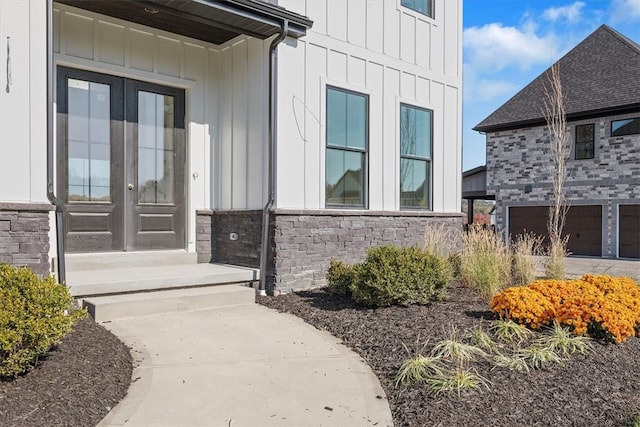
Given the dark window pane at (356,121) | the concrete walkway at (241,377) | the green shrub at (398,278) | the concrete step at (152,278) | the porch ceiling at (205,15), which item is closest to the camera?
the concrete walkway at (241,377)

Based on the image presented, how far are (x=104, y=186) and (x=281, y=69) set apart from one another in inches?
112

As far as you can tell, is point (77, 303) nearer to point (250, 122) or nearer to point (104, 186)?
point (104, 186)

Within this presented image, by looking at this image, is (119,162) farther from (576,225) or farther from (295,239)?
(576,225)

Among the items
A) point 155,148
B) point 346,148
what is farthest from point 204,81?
point 346,148

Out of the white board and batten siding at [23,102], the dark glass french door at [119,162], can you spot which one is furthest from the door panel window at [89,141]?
the white board and batten siding at [23,102]

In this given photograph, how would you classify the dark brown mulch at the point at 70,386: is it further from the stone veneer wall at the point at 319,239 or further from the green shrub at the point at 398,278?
the stone veneer wall at the point at 319,239

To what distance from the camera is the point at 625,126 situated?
15367 millimetres

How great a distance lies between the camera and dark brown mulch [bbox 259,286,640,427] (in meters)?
2.92

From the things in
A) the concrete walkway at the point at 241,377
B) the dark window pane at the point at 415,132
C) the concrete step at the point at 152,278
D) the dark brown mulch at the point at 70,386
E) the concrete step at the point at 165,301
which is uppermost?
the dark window pane at the point at 415,132

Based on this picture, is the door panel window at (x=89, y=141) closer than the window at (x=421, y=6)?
Yes

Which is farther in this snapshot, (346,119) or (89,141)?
(346,119)

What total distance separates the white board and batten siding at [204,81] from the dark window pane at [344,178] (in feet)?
3.63

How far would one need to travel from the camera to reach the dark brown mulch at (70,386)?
2.71 m

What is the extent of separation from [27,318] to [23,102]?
2.61 metres
